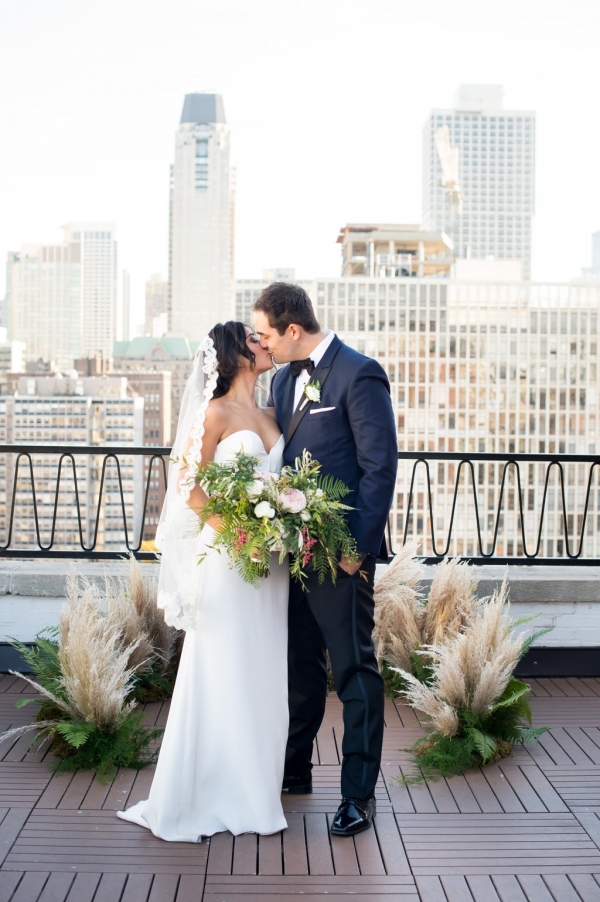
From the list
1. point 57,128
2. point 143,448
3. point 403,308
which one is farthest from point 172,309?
point 143,448

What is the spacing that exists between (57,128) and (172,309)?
43.6 metres

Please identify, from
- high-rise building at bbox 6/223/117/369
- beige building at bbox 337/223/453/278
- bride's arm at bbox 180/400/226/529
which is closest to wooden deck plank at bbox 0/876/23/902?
bride's arm at bbox 180/400/226/529

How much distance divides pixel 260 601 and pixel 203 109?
19163 centimetres

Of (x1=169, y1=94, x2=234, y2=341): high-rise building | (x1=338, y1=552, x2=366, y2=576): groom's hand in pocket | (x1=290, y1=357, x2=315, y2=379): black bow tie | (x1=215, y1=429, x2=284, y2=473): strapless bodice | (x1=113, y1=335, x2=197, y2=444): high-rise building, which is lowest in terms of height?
(x1=338, y1=552, x2=366, y2=576): groom's hand in pocket

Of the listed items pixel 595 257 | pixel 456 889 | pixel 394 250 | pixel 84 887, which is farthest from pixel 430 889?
pixel 595 257

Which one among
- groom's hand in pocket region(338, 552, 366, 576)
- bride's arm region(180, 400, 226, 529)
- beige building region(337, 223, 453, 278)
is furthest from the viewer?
beige building region(337, 223, 453, 278)

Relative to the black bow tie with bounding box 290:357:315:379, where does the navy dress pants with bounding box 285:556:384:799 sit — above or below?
below

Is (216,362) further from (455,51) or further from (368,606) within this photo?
(455,51)

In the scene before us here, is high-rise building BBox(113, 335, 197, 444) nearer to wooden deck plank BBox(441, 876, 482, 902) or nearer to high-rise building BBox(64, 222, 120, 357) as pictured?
high-rise building BBox(64, 222, 120, 357)

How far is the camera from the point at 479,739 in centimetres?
370

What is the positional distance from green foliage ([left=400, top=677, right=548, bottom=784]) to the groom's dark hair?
1798 millimetres

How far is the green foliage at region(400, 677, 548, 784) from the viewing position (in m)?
3.68

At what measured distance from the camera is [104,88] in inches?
5202

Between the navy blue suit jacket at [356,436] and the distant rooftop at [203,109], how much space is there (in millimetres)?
189265
